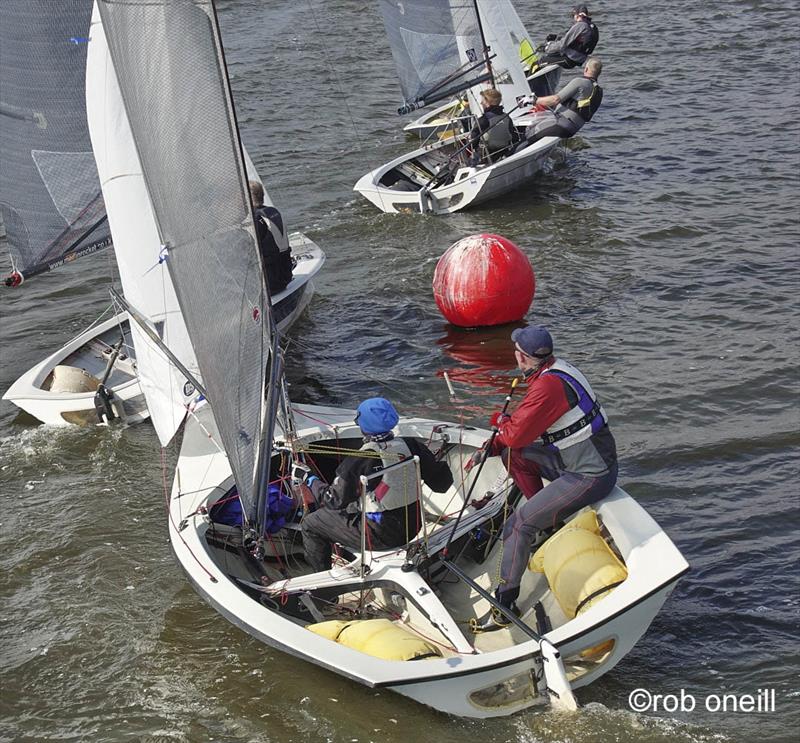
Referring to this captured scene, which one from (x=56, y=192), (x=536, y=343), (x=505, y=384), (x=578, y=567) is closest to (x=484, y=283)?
(x=505, y=384)

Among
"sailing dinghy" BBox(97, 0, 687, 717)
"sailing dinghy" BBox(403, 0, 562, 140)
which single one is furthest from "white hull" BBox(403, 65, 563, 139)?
"sailing dinghy" BBox(97, 0, 687, 717)

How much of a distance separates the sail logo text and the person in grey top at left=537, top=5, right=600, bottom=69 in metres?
13.5

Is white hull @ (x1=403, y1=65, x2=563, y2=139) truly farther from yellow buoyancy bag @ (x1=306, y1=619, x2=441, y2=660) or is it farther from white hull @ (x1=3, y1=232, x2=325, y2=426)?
yellow buoyancy bag @ (x1=306, y1=619, x2=441, y2=660)

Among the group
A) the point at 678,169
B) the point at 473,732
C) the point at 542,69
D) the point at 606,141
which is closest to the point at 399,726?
the point at 473,732

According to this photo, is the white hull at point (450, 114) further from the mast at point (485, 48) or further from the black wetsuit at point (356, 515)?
the black wetsuit at point (356, 515)

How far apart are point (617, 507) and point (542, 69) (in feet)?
40.2

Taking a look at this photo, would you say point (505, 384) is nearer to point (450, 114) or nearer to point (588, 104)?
point (588, 104)

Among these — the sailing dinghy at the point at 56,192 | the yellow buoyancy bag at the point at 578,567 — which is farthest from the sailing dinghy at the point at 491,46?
the yellow buoyancy bag at the point at 578,567

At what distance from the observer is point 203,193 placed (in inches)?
234

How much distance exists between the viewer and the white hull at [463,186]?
1325 cm

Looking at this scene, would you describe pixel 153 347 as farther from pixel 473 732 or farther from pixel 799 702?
pixel 799 702

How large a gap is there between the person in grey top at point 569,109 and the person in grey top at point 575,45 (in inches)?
115

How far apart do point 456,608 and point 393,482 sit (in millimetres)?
933

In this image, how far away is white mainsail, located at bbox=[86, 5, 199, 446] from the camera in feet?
23.5
